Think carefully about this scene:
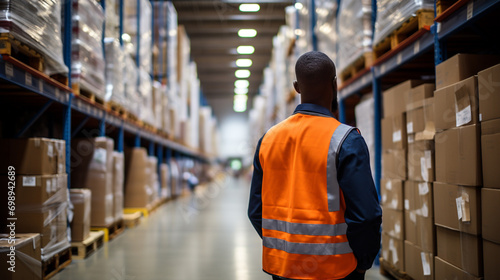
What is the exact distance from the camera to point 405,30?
3.45 m

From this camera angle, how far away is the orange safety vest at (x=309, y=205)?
1458mm

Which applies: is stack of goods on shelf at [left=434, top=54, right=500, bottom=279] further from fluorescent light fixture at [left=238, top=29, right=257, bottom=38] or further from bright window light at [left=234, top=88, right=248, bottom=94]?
bright window light at [left=234, top=88, right=248, bottom=94]

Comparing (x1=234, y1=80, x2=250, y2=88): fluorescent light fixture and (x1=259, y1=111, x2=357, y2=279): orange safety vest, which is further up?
(x1=234, y1=80, x2=250, y2=88): fluorescent light fixture

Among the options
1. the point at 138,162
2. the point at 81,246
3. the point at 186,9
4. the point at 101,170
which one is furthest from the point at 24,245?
the point at 186,9

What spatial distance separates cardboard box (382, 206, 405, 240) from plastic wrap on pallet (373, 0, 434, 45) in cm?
164

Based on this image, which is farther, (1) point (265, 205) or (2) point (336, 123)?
(1) point (265, 205)

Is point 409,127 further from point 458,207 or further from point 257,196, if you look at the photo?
point 257,196

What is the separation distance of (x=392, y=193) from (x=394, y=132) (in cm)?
54

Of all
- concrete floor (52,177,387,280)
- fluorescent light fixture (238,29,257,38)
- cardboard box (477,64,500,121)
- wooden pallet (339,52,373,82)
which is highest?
fluorescent light fixture (238,29,257,38)

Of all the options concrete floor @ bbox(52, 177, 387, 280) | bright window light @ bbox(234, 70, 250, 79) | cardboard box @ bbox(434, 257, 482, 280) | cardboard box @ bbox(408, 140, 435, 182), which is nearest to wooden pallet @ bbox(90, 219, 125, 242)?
concrete floor @ bbox(52, 177, 387, 280)

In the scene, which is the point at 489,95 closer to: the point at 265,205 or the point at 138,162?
the point at 265,205

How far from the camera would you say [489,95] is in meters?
2.18

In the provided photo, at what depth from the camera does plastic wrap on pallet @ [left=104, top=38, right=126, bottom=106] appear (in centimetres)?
567

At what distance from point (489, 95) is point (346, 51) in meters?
2.79
